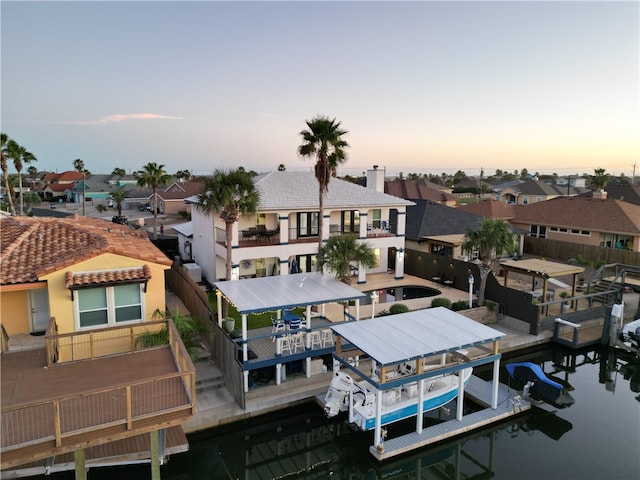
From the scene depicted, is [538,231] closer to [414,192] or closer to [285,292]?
[414,192]

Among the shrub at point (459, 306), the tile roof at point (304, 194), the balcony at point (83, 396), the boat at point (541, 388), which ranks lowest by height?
the boat at point (541, 388)

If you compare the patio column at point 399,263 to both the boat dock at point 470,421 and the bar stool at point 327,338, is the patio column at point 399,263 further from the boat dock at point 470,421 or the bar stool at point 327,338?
the bar stool at point 327,338

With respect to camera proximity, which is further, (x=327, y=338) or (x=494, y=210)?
(x=494, y=210)

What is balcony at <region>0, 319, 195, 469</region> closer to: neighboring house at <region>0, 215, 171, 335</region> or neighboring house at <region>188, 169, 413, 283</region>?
neighboring house at <region>0, 215, 171, 335</region>

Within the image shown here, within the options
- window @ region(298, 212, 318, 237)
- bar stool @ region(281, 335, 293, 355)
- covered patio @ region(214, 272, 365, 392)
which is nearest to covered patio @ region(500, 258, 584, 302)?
covered patio @ region(214, 272, 365, 392)

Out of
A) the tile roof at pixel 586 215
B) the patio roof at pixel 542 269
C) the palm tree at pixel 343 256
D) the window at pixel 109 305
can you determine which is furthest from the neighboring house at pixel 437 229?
the window at pixel 109 305

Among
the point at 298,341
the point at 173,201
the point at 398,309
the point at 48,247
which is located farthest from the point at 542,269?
the point at 173,201
